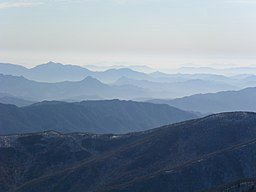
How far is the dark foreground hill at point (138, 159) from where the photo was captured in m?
135

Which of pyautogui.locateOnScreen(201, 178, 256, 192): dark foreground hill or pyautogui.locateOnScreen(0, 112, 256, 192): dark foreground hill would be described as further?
pyautogui.locateOnScreen(0, 112, 256, 192): dark foreground hill

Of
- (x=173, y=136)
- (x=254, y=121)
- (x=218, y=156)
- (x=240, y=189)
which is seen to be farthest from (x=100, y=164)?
(x=240, y=189)

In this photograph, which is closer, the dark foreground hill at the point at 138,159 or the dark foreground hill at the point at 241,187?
the dark foreground hill at the point at 241,187

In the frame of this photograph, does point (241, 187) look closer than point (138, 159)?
Yes

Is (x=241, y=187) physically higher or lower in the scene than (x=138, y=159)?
higher

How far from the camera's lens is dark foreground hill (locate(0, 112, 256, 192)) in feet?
444

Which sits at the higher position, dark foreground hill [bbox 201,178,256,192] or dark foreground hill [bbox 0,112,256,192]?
dark foreground hill [bbox 201,178,256,192]

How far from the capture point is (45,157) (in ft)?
588

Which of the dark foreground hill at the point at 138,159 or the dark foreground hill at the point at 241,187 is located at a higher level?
the dark foreground hill at the point at 241,187

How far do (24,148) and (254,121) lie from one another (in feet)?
242

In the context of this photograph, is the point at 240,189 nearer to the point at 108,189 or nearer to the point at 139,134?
the point at 108,189

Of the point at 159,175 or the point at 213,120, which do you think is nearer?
the point at 159,175

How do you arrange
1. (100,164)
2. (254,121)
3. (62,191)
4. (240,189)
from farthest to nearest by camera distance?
(254,121)
(100,164)
(62,191)
(240,189)

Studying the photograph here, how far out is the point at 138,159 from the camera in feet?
515
